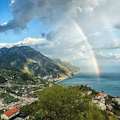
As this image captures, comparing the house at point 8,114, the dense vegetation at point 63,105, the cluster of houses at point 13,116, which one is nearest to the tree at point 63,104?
the dense vegetation at point 63,105

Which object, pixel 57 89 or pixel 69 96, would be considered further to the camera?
pixel 57 89

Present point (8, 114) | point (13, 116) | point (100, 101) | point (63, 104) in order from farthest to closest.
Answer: point (100, 101)
point (13, 116)
point (8, 114)
point (63, 104)

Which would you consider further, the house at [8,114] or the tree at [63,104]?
the house at [8,114]

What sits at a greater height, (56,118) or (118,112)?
(56,118)

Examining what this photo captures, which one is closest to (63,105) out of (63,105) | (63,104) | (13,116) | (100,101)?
(63,105)

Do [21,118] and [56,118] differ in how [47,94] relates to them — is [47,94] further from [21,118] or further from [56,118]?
[21,118]

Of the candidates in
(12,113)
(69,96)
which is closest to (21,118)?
(12,113)

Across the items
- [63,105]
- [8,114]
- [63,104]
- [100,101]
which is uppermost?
[63,105]

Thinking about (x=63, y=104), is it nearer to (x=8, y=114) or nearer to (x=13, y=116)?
(x=13, y=116)

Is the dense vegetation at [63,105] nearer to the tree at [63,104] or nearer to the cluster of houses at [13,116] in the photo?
the tree at [63,104]

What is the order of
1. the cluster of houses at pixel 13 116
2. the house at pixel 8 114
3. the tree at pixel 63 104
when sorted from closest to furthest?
the tree at pixel 63 104
the cluster of houses at pixel 13 116
the house at pixel 8 114

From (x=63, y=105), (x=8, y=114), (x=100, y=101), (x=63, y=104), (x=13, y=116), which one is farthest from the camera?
(x=100, y=101)
